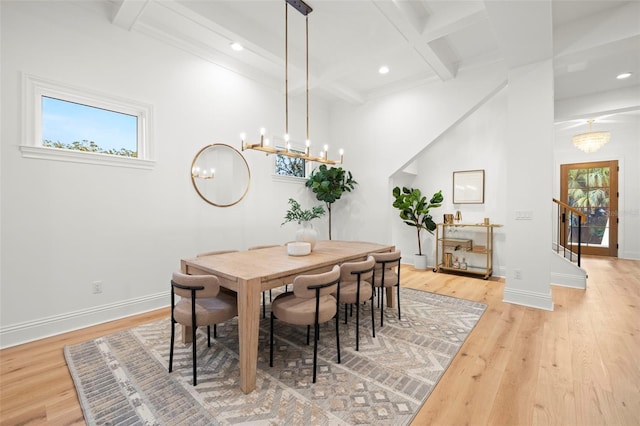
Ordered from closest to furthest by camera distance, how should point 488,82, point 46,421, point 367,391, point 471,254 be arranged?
point 46,421, point 367,391, point 488,82, point 471,254

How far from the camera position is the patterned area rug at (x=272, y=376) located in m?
1.64

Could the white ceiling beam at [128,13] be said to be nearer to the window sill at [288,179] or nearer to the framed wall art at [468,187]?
the window sill at [288,179]

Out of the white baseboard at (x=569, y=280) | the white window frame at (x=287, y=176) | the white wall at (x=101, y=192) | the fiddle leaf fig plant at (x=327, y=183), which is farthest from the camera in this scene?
the fiddle leaf fig plant at (x=327, y=183)

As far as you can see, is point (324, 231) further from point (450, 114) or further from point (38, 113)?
point (38, 113)

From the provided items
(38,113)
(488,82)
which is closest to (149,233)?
(38,113)

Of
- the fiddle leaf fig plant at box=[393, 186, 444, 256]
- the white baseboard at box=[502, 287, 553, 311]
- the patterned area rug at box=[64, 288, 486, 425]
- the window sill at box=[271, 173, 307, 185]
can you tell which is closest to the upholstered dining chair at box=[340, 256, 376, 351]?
the patterned area rug at box=[64, 288, 486, 425]

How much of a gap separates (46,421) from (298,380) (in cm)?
147

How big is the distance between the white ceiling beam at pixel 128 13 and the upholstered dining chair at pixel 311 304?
3.11 m

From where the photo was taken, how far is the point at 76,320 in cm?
280

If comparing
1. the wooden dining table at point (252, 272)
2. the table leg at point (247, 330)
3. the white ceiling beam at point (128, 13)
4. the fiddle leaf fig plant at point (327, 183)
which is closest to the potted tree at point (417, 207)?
the fiddle leaf fig plant at point (327, 183)

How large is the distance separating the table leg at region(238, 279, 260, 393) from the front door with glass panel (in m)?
7.39

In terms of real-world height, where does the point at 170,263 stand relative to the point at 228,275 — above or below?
below

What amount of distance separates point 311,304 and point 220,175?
2579 millimetres

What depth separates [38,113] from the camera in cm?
263
